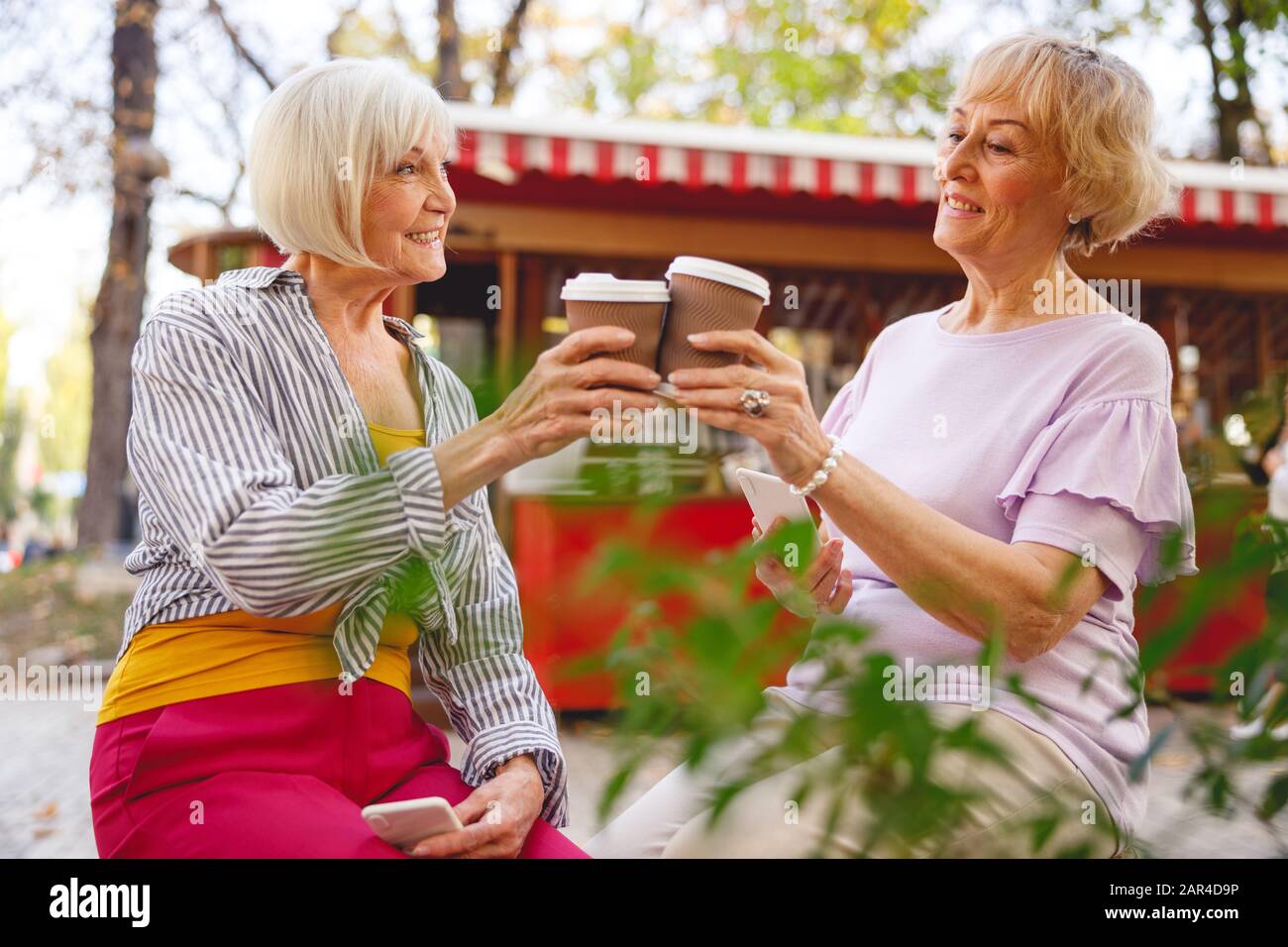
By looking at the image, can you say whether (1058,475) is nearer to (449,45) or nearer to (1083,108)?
(1083,108)

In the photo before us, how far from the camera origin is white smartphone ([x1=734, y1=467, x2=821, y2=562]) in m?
1.52

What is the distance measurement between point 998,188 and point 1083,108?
16 centimetres

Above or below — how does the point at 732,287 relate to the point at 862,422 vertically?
above

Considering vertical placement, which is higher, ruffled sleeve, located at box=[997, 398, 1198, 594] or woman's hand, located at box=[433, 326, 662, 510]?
woman's hand, located at box=[433, 326, 662, 510]

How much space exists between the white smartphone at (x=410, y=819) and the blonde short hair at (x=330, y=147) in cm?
72

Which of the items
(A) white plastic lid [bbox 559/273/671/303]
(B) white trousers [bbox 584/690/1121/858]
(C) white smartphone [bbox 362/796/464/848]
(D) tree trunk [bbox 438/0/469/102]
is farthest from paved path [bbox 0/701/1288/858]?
(D) tree trunk [bbox 438/0/469/102]

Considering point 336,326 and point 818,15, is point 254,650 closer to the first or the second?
point 336,326

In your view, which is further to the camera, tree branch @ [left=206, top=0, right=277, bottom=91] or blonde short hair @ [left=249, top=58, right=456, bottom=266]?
tree branch @ [left=206, top=0, right=277, bottom=91]

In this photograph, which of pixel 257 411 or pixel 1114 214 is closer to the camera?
pixel 257 411

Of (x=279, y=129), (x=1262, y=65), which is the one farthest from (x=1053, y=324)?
(x=1262, y=65)

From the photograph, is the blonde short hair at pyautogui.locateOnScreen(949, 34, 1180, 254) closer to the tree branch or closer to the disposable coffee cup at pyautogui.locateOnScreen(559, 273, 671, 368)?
the disposable coffee cup at pyautogui.locateOnScreen(559, 273, 671, 368)

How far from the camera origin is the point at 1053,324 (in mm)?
1784

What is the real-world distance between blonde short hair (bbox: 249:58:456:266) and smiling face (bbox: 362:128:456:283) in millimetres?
20

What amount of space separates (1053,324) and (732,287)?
78 cm
